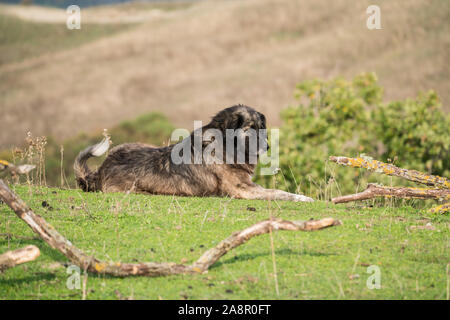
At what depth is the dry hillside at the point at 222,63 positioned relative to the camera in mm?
58688

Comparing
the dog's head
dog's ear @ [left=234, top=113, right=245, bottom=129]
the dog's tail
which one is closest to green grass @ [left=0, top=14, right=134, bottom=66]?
the dog's tail

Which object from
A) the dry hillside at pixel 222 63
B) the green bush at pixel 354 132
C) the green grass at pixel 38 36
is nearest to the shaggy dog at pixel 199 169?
the green bush at pixel 354 132

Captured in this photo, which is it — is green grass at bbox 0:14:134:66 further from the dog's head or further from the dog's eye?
the dog's eye

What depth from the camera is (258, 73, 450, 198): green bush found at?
17141 mm

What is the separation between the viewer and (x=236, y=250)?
6477 millimetres

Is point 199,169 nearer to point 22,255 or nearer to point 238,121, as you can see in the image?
point 238,121

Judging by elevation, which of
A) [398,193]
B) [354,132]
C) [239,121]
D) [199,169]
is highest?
[239,121]

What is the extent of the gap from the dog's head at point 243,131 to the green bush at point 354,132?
6245 mm

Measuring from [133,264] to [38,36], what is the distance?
304 ft

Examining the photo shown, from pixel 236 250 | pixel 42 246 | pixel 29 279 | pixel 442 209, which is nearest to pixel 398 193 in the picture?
pixel 442 209

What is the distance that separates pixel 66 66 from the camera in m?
76.3

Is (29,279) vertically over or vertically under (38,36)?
under

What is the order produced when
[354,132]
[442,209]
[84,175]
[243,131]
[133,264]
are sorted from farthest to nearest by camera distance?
1. [354,132]
2. [84,175]
3. [243,131]
4. [442,209]
5. [133,264]
